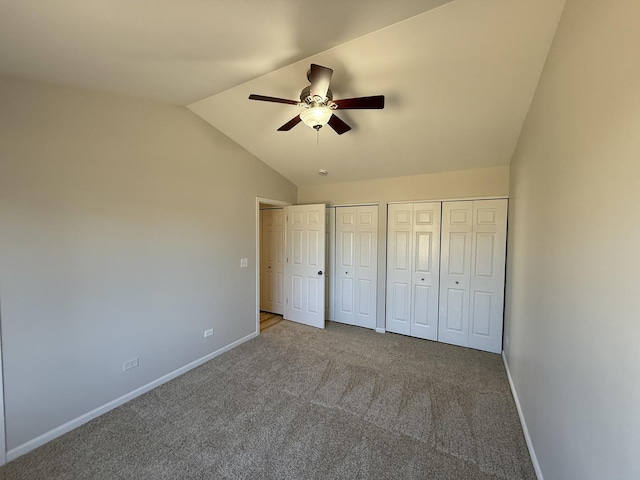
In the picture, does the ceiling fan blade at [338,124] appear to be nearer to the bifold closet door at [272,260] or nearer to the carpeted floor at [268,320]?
the bifold closet door at [272,260]

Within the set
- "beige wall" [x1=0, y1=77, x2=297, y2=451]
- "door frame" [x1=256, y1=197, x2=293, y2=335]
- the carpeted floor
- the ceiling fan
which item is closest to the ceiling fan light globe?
the ceiling fan

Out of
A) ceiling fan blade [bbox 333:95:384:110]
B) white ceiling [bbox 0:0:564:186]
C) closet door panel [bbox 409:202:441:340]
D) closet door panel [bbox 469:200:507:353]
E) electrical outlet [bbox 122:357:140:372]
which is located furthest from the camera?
closet door panel [bbox 409:202:441:340]

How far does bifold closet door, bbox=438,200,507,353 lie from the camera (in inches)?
128

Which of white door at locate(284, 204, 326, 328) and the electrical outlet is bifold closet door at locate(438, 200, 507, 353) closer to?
white door at locate(284, 204, 326, 328)

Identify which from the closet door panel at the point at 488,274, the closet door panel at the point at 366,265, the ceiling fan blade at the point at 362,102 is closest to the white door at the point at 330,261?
the closet door panel at the point at 366,265

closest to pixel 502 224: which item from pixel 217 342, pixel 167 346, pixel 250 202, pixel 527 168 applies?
pixel 527 168

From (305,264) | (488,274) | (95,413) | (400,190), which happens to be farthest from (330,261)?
(95,413)

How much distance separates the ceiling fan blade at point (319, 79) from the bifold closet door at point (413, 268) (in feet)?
7.96

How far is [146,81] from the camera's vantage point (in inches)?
82.7

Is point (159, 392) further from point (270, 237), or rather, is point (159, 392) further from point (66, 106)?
point (270, 237)

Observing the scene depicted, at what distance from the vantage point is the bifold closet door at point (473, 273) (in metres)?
3.26

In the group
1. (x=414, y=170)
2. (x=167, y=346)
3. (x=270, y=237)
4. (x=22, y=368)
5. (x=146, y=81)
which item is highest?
(x=146, y=81)

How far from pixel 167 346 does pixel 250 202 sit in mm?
1982

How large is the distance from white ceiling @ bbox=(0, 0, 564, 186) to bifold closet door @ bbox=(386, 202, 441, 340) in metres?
1.13
